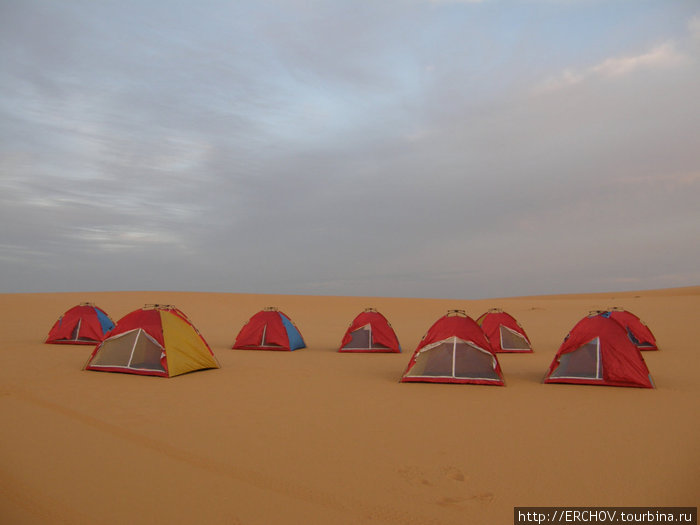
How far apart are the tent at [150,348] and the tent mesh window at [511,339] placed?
36.8ft

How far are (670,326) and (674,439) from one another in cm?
2470

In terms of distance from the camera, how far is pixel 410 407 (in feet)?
31.2

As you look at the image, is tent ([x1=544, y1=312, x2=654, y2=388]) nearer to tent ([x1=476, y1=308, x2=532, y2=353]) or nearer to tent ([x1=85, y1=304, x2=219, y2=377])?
tent ([x1=476, y1=308, x2=532, y2=353])

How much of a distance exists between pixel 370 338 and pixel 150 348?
27.6ft

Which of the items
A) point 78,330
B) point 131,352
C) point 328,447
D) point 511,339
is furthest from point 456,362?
point 78,330

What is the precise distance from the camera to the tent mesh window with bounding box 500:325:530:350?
60.6 ft

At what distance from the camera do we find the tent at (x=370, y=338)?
1875 cm

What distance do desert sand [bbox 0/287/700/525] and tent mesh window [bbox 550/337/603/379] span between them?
19.5 inches

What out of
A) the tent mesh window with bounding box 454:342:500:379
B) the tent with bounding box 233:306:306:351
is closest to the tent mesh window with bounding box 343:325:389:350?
the tent with bounding box 233:306:306:351

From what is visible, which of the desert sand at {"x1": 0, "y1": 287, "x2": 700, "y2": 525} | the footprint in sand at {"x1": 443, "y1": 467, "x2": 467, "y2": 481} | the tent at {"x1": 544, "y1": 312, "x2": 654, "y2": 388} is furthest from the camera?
the tent at {"x1": 544, "y1": 312, "x2": 654, "y2": 388}

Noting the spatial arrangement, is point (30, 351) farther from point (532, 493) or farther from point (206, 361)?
point (532, 493)

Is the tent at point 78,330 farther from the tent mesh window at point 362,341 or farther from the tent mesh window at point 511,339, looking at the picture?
the tent mesh window at point 511,339

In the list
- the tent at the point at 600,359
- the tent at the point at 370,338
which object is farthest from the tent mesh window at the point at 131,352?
the tent at the point at 600,359

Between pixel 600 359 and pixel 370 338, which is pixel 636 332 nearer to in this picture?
pixel 600 359
